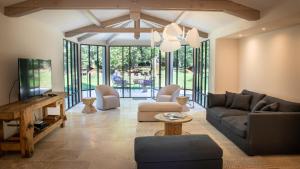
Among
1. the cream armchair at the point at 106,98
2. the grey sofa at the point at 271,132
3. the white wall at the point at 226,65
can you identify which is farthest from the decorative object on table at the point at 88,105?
the grey sofa at the point at 271,132

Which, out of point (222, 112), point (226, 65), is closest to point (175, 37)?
point (222, 112)

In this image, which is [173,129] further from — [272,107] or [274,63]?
[274,63]

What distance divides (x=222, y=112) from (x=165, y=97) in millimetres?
3111

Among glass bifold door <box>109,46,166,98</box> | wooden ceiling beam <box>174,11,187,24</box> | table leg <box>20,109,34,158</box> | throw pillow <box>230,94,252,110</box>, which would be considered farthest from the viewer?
glass bifold door <box>109,46,166,98</box>

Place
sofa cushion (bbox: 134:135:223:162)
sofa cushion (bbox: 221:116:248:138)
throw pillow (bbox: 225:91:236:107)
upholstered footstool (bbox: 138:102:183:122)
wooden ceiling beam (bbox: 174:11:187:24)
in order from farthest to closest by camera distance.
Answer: wooden ceiling beam (bbox: 174:11:187:24), upholstered footstool (bbox: 138:102:183:122), throw pillow (bbox: 225:91:236:107), sofa cushion (bbox: 221:116:248:138), sofa cushion (bbox: 134:135:223:162)

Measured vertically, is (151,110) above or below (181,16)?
below

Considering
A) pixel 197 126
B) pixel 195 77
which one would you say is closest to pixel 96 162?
pixel 197 126

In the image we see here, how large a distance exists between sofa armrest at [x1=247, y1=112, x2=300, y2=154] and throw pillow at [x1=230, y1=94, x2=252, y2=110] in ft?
5.54

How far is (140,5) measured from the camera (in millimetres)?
4887

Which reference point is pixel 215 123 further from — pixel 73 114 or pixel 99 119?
pixel 73 114

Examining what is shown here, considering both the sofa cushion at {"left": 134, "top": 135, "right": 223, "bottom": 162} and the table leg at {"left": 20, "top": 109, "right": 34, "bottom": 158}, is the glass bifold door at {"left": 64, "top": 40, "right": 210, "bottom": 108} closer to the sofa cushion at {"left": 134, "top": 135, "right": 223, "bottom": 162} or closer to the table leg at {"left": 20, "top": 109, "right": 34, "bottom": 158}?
the table leg at {"left": 20, "top": 109, "right": 34, "bottom": 158}

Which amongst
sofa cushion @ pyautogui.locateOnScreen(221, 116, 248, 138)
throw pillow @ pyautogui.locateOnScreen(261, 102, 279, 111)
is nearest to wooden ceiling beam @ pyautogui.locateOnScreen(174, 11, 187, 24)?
sofa cushion @ pyautogui.locateOnScreen(221, 116, 248, 138)

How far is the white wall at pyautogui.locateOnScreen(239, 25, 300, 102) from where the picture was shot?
484cm

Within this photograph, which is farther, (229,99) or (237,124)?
(229,99)
